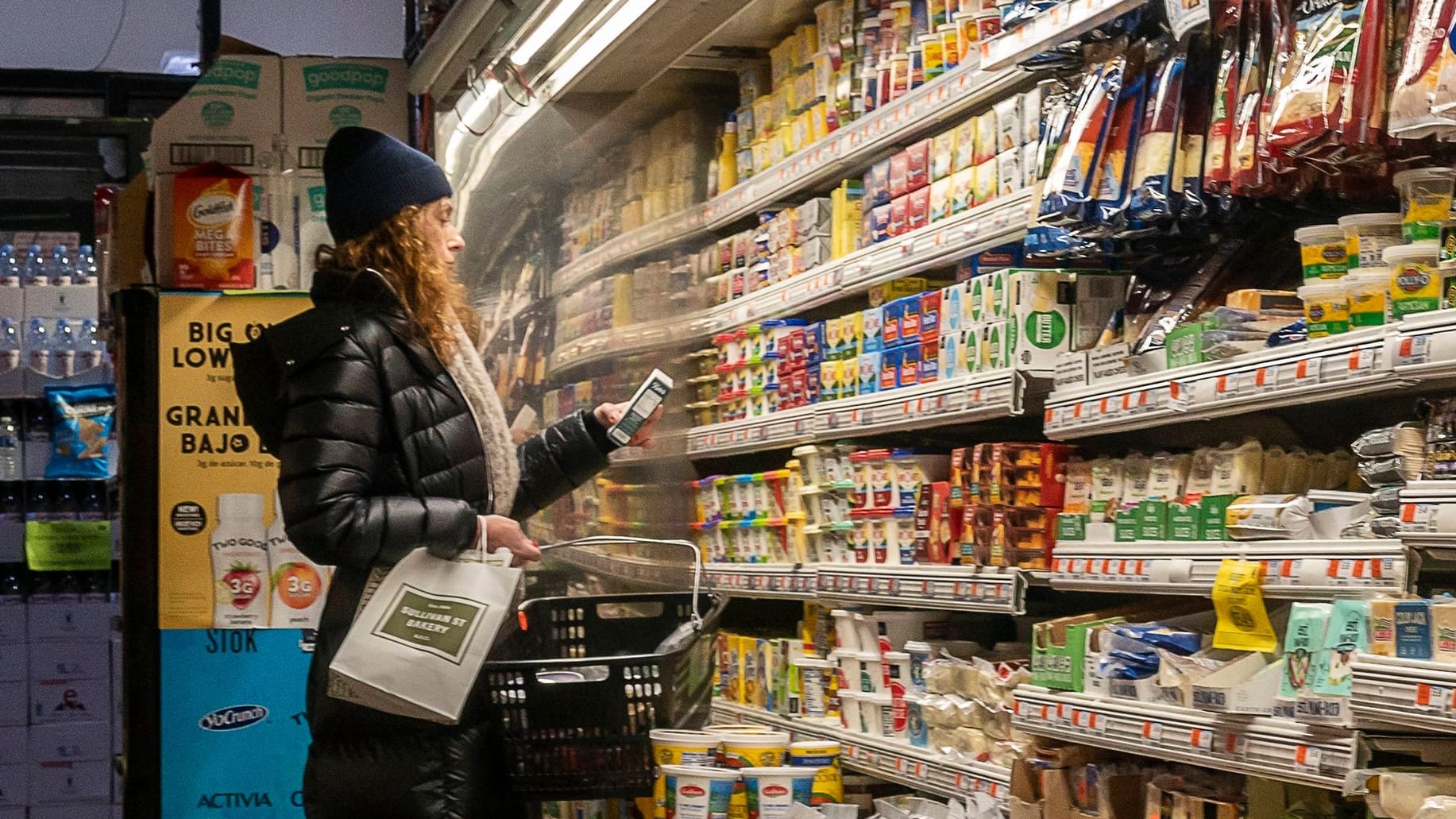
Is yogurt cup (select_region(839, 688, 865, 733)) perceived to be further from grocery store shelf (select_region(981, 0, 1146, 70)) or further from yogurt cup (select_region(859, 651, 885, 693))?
grocery store shelf (select_region(981, 0, 1146, 70))

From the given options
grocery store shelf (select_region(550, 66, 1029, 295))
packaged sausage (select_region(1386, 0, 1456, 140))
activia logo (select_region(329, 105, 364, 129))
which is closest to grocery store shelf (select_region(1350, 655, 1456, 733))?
packaged sausage (select_region(1386, 0, 1456, 140))

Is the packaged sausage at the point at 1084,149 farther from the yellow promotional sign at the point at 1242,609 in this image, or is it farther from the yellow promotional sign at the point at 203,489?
the yellow promotional sign at the point at 203,489

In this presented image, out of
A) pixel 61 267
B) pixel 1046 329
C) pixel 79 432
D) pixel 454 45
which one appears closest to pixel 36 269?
pixel 61 267

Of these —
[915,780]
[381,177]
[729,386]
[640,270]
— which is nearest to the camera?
[381,177]

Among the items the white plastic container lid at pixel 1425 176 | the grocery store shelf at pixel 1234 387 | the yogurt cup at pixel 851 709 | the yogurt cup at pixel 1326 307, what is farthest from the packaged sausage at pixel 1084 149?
the yogurt cup at pixel 851 709

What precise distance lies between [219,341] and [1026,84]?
148 inches

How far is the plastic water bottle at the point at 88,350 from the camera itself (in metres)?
9.21

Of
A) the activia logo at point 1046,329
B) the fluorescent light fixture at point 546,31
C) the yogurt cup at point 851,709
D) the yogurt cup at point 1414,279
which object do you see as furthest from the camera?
the fluorescent light fixture at point 546,31

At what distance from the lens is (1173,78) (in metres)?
2.74

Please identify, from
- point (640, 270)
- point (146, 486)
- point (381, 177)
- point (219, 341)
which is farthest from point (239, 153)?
point (381, 177)

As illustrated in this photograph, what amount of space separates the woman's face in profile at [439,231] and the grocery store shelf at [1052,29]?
112 cm

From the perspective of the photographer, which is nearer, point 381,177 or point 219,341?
point 381,177

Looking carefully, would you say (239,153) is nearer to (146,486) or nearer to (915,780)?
(146,486)

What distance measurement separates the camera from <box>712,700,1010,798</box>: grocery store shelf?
3.32 metres
